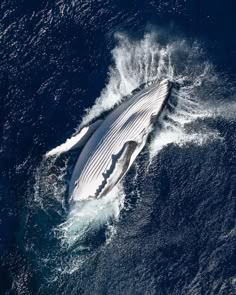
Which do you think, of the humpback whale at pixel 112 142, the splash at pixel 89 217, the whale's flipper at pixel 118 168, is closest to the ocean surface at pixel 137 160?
the splash at pixel 89 217

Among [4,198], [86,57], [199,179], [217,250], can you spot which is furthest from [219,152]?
[4,198]

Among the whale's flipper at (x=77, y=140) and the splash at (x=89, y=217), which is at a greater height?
the whale's flipper at (x=77, y=140)

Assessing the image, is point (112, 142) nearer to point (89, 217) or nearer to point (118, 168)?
point (118, 168)

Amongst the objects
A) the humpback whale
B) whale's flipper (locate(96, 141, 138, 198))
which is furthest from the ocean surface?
whale's flipper (locate(96, 141, 138, 198))

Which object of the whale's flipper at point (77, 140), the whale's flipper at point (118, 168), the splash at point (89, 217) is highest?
the whale's flipper at point (77, 140)

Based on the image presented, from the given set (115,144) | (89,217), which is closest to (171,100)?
(115,144)

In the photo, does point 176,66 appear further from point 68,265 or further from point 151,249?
point 68,265

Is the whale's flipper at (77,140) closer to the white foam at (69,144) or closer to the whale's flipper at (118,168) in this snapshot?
the white foam at (69,144)
